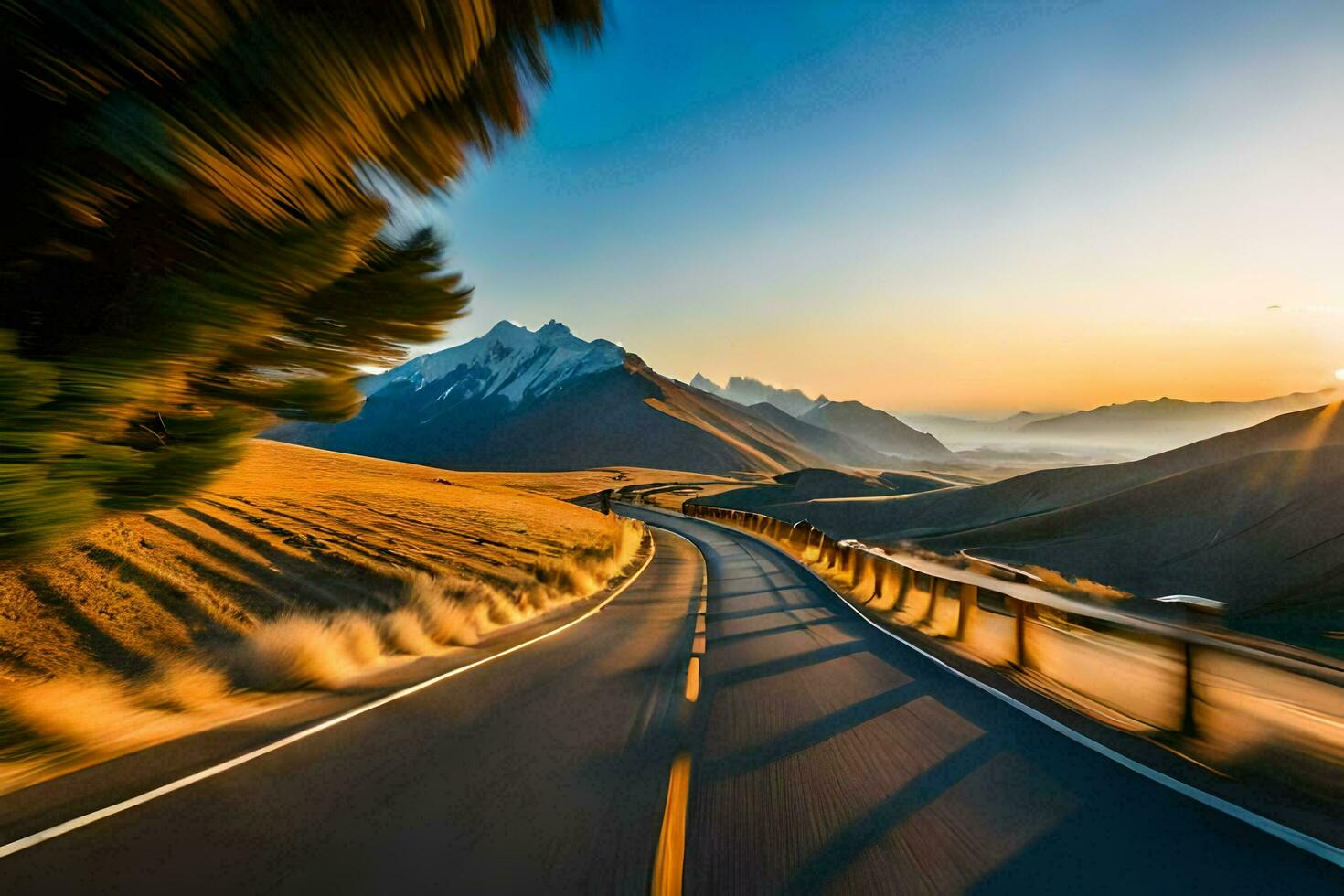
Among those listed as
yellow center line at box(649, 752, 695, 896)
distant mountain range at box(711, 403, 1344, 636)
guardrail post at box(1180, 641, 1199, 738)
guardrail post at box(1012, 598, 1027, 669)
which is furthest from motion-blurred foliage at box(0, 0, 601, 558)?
distant mountain range at box(711, 403, 1344, 636)

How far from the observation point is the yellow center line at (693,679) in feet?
22.8

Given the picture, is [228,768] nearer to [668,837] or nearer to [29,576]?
[668,837]

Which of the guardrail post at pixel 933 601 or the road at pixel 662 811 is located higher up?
the road at pixel 662 811

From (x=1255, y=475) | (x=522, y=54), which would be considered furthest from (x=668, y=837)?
(x=1255, y=475)

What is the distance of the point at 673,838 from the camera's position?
3.60m

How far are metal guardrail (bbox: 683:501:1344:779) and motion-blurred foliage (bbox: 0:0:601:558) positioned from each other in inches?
297

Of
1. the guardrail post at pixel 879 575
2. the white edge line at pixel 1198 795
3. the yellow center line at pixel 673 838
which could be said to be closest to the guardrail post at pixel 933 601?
the guardrail post at pixel 879 575

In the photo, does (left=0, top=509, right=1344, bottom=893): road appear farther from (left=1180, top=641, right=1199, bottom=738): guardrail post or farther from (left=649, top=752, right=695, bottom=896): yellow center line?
(left=1180, top=641, right=1199, bottom=738): guardrail post

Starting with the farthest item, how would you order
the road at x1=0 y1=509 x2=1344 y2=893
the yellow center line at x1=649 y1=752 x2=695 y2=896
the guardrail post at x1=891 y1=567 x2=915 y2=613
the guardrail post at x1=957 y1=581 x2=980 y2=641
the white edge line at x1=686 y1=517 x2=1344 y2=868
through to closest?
the guardrail post at x1=891 y1=567 x2=915 y2=613
the guardrail post at x1=957 y1=581 x2=980 y2=641
the white edge line at x1=686 y1=517 x2=1344 y2=868
the road at x1=0 y1=509 x2=1344 y2=893
the yellow center line at x1=649 y1=752 x2=695 y2=896

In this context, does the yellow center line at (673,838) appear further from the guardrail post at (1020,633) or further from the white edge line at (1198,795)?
the guardrail post at (1020,633)

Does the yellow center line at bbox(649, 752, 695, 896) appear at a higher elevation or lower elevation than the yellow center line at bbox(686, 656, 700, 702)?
higher

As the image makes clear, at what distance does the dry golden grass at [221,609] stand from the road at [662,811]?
142 cm

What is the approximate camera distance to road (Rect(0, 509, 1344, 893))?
3242 mm

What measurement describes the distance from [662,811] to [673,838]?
368 millimetres
